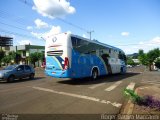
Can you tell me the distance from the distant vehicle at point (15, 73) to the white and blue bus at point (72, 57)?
3.27 meters

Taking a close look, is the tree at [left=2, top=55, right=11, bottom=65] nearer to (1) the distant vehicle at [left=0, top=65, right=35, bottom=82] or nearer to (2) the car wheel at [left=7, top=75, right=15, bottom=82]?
(1) the distant vehicle at [left=0, top=65, right=35, bottom=82]

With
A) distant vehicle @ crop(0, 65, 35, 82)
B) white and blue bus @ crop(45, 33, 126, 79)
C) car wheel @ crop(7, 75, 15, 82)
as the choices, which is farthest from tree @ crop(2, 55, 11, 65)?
white and blue bus @ crop(45, 33, 126, 79)

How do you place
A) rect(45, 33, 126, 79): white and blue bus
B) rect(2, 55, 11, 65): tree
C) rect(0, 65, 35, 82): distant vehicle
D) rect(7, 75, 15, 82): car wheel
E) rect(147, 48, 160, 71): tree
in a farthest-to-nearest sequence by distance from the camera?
rect(2, 55, 11, 65): tree, rect(147, 48, 160, 71): tree, rect(7, 75, 15, 82): car wheel, rect(0, 65, 35, 82): distant vehicle, rect(45, 33, 126, 79): white and blue bus

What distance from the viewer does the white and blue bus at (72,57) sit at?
13.5 meters

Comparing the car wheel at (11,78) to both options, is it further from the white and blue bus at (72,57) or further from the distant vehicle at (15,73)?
the white and blue bus at (72,57)

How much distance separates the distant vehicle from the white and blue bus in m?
3.27

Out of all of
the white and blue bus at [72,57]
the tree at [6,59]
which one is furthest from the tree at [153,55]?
the tree at [6,59]

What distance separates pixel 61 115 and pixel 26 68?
1249 cm

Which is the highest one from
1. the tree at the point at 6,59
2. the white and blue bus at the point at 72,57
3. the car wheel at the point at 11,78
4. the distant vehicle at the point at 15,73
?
the tree at the point at 6,59

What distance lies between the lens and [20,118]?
5.86 m

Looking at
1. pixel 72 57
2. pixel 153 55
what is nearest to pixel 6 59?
pixel 153 55

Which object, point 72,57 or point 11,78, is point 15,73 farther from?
point 72,57

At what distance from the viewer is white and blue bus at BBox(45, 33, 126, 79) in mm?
13500

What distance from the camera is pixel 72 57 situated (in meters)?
13.6
